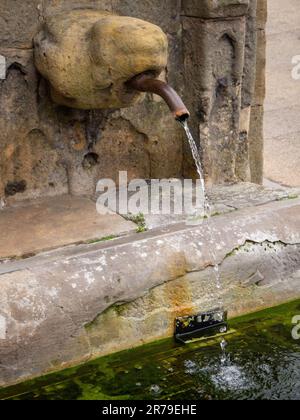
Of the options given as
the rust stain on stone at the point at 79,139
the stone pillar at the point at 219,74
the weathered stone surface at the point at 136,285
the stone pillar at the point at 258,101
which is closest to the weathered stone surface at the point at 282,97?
the stone pillar at the point at 258,101

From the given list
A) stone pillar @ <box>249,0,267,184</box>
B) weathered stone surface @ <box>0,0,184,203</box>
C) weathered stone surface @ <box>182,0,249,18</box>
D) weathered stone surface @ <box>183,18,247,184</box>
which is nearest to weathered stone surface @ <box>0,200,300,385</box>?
weathered stone surface @ <box>183,18,247,184</box>

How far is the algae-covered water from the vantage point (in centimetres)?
377

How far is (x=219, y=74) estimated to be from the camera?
15.6 ft

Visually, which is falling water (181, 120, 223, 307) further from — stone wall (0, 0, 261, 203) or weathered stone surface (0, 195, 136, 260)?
weathered stone surface (0, 195, 136, 260)

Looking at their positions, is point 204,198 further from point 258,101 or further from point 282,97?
point 282,97

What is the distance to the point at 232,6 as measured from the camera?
15.0 feet

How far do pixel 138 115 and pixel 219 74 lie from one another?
426 mm

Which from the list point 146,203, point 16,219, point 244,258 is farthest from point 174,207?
point 16,219

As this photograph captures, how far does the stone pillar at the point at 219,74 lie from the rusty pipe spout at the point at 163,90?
559 mm

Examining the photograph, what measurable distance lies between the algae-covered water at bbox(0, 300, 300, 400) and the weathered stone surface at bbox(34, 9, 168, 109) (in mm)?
1098

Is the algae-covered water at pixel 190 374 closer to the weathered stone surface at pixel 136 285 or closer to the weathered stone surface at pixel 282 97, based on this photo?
the weathered stone surface at pixel 136 285

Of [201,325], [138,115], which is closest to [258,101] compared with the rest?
[138,115]

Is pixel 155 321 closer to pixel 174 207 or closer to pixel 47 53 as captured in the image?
pixel 174 207

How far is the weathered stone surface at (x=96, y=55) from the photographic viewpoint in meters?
4.10
